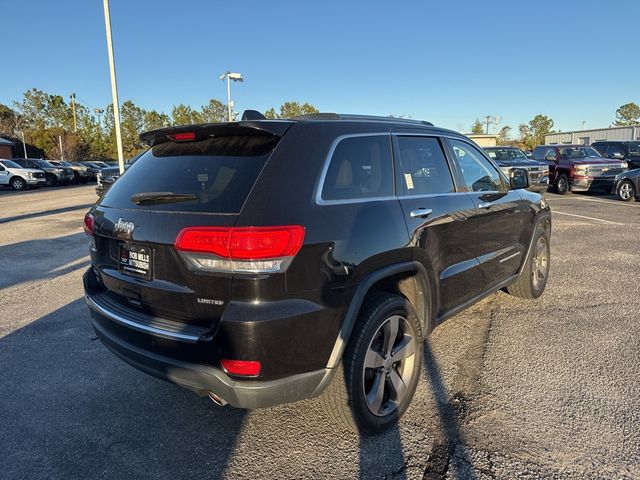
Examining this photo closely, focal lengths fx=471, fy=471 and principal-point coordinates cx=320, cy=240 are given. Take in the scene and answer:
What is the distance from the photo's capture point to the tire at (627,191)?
14.8m

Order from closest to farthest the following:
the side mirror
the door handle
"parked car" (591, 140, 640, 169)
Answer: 1. the door handle
2. the side mirror
3. "parked car" (591, 140, 640, 169)

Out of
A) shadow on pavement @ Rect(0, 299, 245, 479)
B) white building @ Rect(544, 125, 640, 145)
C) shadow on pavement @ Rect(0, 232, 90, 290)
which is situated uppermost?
white building @ Rect(544, 125, 640, 145)

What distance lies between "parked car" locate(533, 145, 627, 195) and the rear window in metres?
17.4

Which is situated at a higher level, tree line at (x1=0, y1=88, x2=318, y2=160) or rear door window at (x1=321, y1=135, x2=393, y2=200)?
tree line at (x1=0, y1=88, x2=318, y2=160)

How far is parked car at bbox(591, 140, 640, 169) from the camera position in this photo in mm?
19250

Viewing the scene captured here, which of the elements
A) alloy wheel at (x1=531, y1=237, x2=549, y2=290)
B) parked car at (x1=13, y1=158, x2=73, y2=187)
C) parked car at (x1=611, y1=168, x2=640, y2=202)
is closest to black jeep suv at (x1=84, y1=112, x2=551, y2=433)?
alloy wheel at (x1=531, y1=237, x2=549, y2=290)

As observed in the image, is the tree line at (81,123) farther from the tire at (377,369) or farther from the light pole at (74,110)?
the tire at (377,369)

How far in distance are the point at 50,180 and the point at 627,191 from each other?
101ft

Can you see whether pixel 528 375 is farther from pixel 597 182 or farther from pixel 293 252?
pixel 597 182

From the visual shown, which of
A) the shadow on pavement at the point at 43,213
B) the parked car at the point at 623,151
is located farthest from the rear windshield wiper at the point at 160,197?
the parked car at the point at 623,151

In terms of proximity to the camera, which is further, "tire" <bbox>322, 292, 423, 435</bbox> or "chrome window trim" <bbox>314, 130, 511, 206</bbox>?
"tire" <bbox>322, 292, 423, 435</bbox>

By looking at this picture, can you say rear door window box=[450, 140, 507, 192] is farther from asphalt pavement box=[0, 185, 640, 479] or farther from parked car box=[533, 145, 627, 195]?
parked car box=[533, 145, 627, 195]

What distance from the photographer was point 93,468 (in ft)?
8.20

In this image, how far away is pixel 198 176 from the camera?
2.59 m
